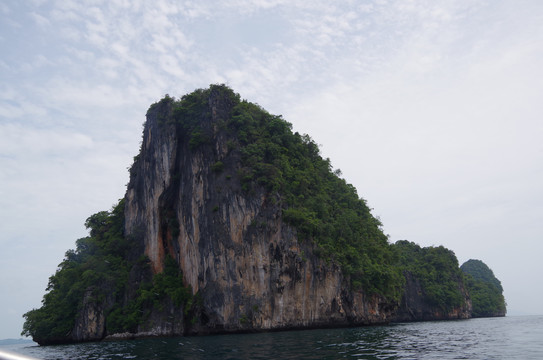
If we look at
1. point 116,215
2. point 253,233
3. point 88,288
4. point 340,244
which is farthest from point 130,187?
point 340,244

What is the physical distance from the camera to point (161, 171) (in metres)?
47.2

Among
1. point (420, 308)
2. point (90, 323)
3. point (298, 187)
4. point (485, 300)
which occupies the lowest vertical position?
point (90, 323)

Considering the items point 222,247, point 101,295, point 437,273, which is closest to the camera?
point 222,247

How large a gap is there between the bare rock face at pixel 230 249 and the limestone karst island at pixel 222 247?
0.10 meters

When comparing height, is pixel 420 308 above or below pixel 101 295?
below

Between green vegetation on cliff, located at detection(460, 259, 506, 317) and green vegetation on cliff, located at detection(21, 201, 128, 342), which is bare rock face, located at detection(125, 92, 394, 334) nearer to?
green vegetation on cliff, located at detection(21, 201, 128, 342)

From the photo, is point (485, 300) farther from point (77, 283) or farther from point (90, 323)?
point (77, 283)

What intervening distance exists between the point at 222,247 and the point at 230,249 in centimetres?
90

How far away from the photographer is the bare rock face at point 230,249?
36.4 m

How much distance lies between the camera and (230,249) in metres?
38.3

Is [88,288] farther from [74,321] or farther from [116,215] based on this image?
[116,215]

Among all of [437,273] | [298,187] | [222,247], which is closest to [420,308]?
[437,273]

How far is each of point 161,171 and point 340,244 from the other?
71.2 ft

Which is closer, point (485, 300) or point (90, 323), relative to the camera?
point (90, 323)
